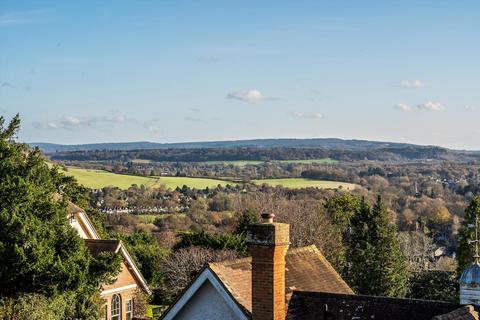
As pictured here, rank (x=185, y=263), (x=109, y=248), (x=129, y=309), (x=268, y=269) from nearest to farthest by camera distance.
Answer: (x=268, y=269), (x=109, y=248), (x=129, y=309), (x=185, y=263)

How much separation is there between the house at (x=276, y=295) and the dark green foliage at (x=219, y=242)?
3173cm

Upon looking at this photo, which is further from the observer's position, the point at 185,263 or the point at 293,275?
the point at 185,263

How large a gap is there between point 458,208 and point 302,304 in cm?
9636

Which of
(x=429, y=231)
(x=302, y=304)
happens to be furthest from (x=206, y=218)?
(x=302, y=304)

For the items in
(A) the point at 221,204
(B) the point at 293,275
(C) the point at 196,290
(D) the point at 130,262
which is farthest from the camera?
(A) the point at 221,204

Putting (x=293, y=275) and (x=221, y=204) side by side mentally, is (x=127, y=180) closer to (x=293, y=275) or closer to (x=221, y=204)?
(x=221, y=204)

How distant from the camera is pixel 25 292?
2572cm

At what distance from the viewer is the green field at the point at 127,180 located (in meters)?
122

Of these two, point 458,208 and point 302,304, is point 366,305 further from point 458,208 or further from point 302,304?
point 458,208

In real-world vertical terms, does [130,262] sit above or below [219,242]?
above

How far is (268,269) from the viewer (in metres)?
13.2

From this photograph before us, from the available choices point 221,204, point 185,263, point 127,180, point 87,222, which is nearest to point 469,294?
point 87,222

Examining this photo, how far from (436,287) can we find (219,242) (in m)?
16.8

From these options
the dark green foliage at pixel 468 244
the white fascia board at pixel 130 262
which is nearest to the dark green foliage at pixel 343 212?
the dark green foliage at pixel 468 244
